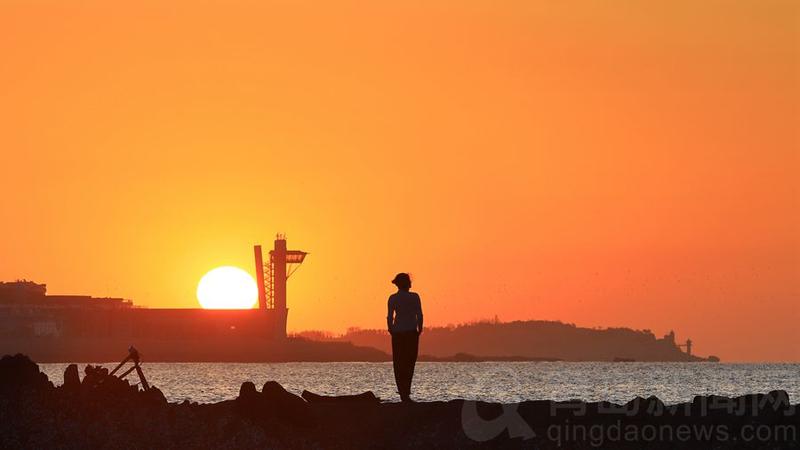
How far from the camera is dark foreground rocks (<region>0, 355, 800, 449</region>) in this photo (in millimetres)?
23734

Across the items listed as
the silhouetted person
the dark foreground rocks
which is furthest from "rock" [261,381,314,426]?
the silhouetted person

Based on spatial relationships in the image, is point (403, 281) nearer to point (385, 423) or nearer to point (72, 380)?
point (385, 423)

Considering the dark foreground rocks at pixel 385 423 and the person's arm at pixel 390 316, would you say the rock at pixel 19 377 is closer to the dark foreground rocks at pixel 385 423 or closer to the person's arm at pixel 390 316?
the dark foreground rocks at pixel 385 423

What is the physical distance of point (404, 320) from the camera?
26547 millimetres

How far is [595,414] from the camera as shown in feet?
80.9

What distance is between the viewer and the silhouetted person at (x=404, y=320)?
86.9 ft

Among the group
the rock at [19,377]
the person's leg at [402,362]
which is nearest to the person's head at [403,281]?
the person's leg at [402,362]

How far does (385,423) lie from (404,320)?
2.01 metres

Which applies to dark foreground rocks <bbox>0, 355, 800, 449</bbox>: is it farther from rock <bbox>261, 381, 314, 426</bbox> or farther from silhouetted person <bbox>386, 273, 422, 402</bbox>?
silhouetted person <bbox>386, 273, 422, 402</bbox>

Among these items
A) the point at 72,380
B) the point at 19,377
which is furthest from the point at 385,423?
the point at 19,377

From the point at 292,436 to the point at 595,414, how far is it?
4.93 m

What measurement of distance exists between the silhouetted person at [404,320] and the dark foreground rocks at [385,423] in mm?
1042

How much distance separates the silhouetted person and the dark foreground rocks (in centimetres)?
104
